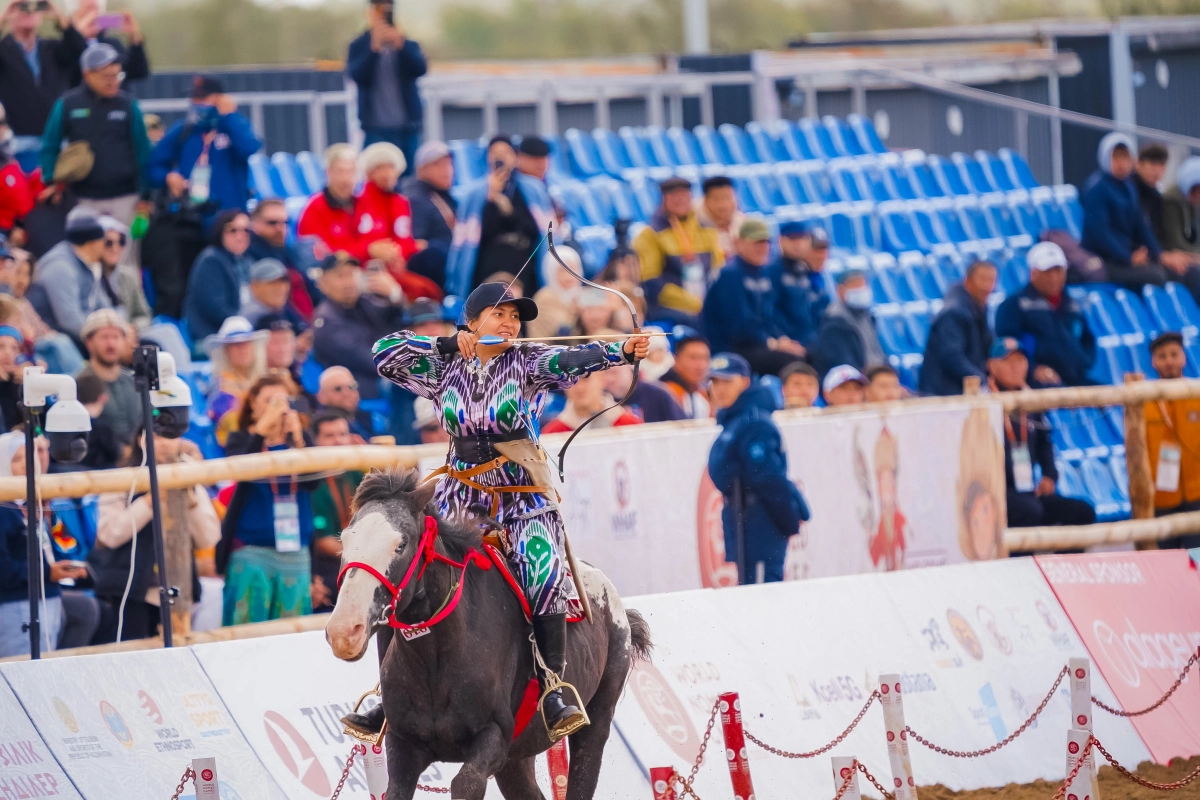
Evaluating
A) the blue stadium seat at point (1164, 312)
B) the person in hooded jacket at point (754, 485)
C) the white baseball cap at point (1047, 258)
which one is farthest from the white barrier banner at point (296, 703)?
the blue stadium seat at point (1164, 312)

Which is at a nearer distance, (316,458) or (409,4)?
(316,458)

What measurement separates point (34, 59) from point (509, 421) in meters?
7.34

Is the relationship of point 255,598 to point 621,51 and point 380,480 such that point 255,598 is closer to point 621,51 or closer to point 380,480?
point 380,480

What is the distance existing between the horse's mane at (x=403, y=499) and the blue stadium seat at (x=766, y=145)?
12351mm


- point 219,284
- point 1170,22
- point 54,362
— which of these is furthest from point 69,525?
point 1170,22

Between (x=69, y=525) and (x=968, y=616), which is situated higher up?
(x=69, y=525)

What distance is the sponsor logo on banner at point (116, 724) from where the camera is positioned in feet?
22.9

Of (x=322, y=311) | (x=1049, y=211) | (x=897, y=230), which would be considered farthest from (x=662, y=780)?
(x=1049, y=211)

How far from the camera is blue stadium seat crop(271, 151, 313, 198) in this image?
1458 centimetres

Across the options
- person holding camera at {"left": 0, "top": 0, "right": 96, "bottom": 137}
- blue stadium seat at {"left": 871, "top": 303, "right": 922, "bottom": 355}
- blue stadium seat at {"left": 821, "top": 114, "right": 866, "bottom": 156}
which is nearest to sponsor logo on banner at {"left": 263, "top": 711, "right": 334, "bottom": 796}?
person holding camera at {"left": 0, "top": 0, "right": 96, "bottom": 137}

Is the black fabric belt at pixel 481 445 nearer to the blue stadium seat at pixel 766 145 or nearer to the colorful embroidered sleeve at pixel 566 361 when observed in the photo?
the colorful embroidered sleeve at pixel 566 361

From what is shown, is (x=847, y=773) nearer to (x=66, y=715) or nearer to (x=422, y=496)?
(x=422, y=496)

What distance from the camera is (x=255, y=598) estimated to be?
28.5 feet

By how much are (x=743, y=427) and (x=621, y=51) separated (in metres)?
21.6
